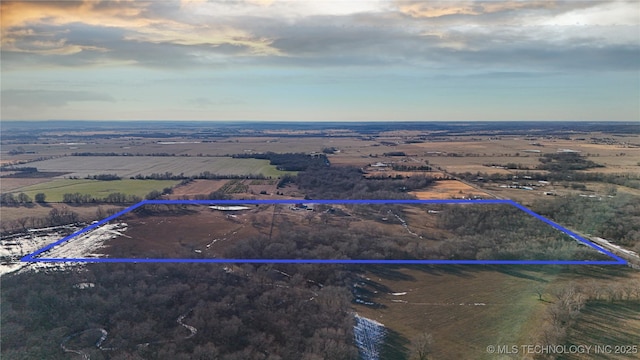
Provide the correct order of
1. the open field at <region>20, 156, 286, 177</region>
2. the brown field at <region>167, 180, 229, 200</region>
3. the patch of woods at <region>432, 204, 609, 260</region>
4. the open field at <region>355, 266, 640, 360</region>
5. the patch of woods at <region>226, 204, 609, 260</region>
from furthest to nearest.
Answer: the open field at <region>20, 156, 286, 177</region>, the brown field at <region>167, 180, 229, 200</region>, the patch of woods at <region>226, 204, 609, 260</region>, the patch of woods at <region>432, 204, 609, 260</region>, the open field at <region>355, 266, 640, 360</region>

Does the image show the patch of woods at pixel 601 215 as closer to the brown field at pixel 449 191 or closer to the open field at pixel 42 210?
the brown field at pixel 449 191

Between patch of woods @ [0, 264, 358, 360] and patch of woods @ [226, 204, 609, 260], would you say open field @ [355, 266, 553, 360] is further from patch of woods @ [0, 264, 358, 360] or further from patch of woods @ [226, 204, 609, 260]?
patch of woods @ [0, 264, 358, 360]

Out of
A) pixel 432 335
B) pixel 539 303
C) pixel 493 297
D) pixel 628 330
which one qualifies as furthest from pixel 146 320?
pixel 628 330

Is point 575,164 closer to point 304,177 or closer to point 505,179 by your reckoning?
point 505,179

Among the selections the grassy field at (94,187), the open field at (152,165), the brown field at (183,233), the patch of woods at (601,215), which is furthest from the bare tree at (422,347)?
the open field at (152,165)

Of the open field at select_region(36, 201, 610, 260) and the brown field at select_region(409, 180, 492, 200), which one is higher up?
the brown field at select_region(409, 180, 492, 200)

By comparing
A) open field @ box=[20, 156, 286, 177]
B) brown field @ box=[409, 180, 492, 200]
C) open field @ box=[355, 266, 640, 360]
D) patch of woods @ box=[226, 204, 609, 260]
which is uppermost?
open field @ box=[20, 156, 286, 177]

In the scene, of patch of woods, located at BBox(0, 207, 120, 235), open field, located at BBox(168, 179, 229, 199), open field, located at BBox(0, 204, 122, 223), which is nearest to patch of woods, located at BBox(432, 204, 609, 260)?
open field, located at BBox(168, 179, 229, 199)

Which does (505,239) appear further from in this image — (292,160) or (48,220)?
(292,160)
